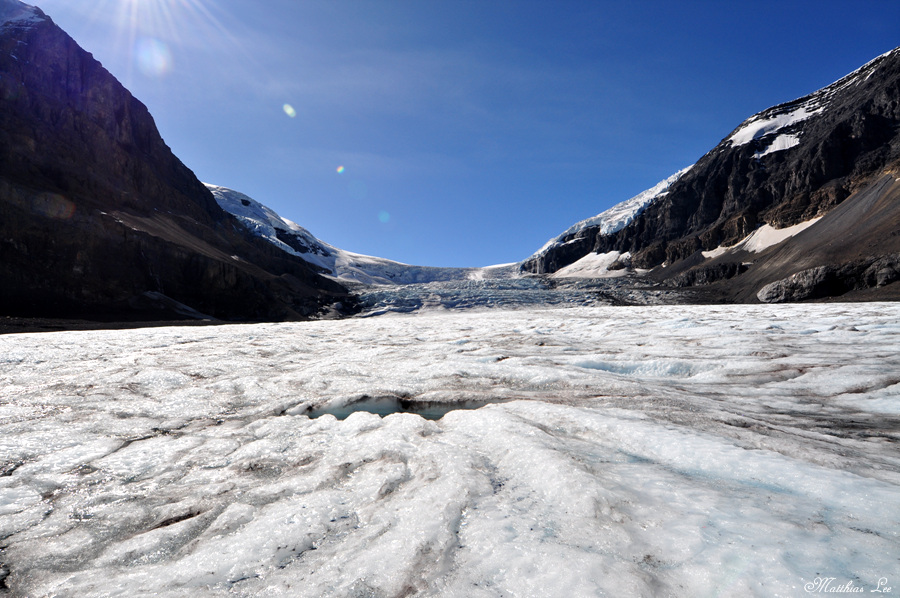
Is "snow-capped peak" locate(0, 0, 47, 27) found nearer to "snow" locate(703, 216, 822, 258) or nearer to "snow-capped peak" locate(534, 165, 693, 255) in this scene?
A: "snow" locate(703, 216, 822, 258)

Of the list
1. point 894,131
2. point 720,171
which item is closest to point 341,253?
point 720,171

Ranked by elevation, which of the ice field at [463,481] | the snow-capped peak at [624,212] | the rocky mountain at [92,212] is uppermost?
the snow-capped peak at [624,212]

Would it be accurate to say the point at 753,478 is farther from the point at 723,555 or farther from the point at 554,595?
the point at 554,595

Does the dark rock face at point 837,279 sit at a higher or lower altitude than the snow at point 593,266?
lower

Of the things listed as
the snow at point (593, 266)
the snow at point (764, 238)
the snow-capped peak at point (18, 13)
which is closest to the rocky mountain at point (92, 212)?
the snow-capped peak at point (18, 13)

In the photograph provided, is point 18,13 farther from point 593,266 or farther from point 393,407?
point 593,266

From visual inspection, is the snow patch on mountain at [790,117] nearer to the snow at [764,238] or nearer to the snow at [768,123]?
the snow at [768,123]

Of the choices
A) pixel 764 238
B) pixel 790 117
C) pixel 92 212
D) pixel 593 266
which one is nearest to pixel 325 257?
pixel 593 266

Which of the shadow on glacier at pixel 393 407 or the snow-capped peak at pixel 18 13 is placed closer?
the shadow on glacier at pixel 393 407
